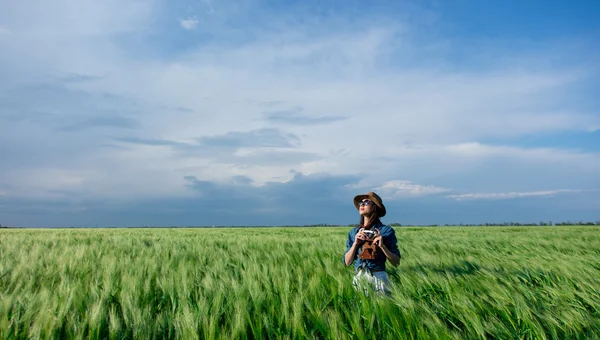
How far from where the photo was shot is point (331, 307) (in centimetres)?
283

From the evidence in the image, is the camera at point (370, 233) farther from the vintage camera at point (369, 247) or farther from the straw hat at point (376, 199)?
the straw hat at point (376, 199)

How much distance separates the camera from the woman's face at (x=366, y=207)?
3.49 meters

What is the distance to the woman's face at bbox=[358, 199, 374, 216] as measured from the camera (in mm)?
3490

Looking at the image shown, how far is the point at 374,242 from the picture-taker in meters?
3.37

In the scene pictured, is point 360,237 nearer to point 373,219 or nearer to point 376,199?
point 373,219

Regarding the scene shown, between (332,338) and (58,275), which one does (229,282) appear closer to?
(332,338)

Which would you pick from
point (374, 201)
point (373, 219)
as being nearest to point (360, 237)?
point (373, 219)

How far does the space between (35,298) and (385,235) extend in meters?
2.91

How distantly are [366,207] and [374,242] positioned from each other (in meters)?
0.34

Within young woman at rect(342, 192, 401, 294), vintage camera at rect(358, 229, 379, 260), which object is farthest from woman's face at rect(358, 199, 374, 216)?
vintage camera at rect(358, 229, 379, 260)

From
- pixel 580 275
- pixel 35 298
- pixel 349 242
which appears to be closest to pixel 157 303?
pixel 35 298

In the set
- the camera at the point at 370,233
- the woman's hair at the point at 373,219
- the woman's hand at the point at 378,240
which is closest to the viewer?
the woman's hand at the point at 378,240

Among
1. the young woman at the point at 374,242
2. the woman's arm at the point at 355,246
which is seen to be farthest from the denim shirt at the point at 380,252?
the woman's arm at the point at 355,246

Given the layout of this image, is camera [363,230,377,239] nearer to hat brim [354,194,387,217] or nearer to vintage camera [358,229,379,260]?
vintage camera [358,229,379,260]
